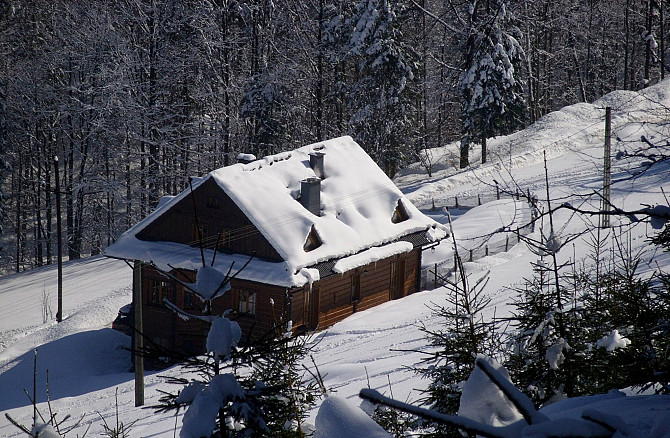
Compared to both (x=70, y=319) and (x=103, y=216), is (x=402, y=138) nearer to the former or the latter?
(x=103, y=216)

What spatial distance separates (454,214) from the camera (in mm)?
37938

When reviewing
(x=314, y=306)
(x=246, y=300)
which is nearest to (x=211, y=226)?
(x=246, y=300)

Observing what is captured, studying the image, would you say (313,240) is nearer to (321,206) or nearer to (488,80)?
(321,206)

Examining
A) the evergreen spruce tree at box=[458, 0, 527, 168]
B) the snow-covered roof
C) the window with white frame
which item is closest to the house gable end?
the snow-covered roof

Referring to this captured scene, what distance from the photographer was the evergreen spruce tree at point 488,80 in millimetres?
43781

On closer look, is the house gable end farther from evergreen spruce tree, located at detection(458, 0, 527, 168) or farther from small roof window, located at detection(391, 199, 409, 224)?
evergreen spruce tree, located at detection(458, 0, 527, 168)

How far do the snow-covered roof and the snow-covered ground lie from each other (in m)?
2.60

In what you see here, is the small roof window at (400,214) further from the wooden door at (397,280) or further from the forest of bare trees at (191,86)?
the forest of bare trees at (191,86)

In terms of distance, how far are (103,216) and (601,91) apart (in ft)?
151

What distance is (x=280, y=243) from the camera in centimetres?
2389

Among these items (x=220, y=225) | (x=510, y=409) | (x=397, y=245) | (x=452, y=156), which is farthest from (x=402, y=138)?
(x=510, y=409)

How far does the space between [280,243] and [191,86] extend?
2380cm

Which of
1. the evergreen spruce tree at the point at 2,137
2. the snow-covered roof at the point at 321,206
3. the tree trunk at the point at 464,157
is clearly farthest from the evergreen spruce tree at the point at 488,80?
the evergreen spruce tree at the point at 2,137

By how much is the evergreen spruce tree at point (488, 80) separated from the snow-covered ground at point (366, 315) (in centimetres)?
228
